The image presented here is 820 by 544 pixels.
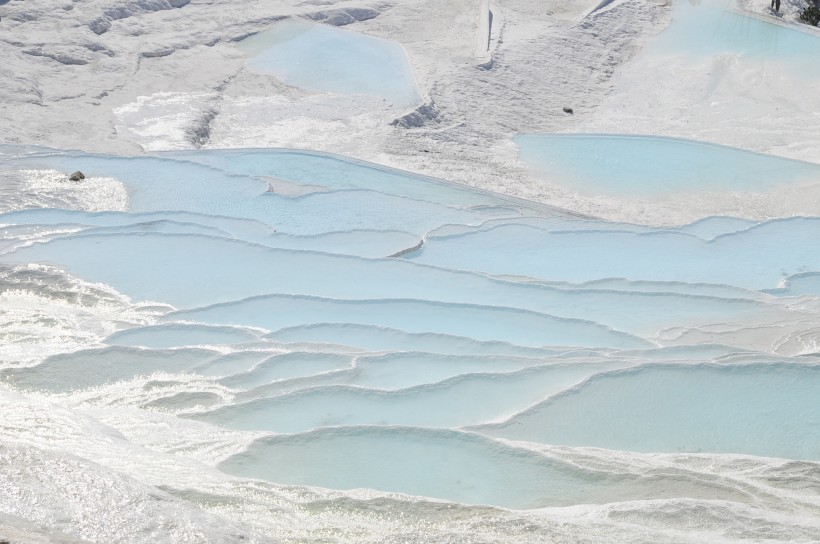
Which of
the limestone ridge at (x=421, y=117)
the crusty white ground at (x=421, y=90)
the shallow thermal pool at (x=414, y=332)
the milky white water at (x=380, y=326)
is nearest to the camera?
the milky white water at (x=380, y=326)

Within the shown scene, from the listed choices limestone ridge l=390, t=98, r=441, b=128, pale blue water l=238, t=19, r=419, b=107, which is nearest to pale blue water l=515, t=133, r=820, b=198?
limestone ridge l=390, t=98, r=441, b=128

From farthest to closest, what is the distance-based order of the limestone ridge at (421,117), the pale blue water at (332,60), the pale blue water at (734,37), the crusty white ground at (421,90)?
the pale blue water at (734,37) → the pale blue water at (332,60) → the limestone ridge at (421,117) → the crusty white ground at (421,90)

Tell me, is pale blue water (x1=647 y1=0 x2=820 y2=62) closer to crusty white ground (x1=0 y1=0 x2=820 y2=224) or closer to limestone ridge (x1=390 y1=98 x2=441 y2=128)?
crusty white ground (x1=0 y1=0 x2=820 y2=224)

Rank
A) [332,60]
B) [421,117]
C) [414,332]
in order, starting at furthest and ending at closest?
[332,60]
[421,117]
[414,332]

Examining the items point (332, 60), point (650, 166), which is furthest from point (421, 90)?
point (650, 166)

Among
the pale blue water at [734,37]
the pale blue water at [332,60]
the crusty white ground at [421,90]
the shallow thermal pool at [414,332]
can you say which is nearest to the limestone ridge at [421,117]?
the crusty white ground at [421,90]

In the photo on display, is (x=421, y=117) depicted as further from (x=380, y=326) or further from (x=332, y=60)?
(x=380, y=326)

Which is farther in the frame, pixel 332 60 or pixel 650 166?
pixel 332 60

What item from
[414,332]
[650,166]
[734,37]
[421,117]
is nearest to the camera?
[414,332]

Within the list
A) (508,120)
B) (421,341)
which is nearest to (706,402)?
(421,341)

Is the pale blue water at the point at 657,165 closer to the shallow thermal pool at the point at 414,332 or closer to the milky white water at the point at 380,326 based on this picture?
the milky white water at the point at 380,326
